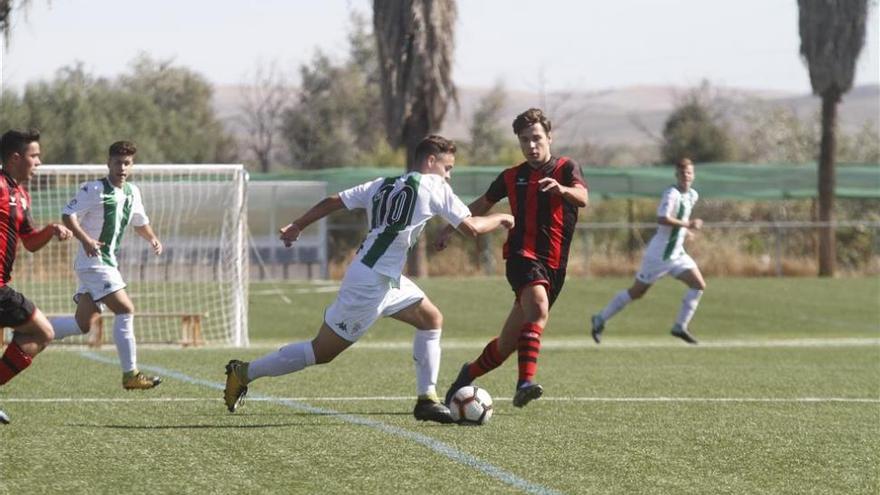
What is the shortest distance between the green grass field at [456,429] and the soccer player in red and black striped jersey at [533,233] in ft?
1.72

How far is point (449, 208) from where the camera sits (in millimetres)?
9336

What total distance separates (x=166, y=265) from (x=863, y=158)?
55.0 m

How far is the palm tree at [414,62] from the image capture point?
29.0 m

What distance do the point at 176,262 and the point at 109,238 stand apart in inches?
521

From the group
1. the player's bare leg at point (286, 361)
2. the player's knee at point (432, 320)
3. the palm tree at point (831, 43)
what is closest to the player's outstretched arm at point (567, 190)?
the player's knee at point (432, 320)

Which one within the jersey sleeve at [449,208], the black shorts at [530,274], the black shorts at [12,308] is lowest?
the black shorts at [12,308]

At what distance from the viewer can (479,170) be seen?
→ 31.9 m

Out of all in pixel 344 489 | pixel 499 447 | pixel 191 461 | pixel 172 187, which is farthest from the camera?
pixel 172 187

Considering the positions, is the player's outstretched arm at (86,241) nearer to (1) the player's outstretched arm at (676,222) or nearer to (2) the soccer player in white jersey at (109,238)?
(2) the soccer player in white jersey at (109,238)

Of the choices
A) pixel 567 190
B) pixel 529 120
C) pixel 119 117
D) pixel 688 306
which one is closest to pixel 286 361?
pixel 567 190

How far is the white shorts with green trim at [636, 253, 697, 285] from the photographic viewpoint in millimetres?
18797

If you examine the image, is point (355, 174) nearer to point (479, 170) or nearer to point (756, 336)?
point (479, 170)

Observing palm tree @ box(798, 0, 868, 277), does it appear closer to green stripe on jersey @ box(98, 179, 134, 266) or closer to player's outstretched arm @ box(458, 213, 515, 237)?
green stripe on jersey @ box(98, 179, 134, 266)

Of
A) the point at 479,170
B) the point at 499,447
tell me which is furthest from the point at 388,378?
the point at 479,170
